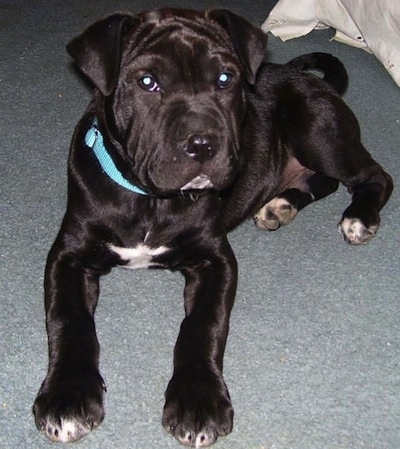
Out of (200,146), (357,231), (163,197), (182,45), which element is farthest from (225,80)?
(357,231)

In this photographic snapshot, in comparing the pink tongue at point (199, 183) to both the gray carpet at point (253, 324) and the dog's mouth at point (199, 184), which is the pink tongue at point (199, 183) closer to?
the dog's mouth at point (199, 184)

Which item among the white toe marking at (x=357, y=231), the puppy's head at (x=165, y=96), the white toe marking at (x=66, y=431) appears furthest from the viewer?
the white toe marking at (x=357, y=231)

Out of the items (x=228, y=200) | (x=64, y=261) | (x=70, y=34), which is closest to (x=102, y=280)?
(x=64, y=261)

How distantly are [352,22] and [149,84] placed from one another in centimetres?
224

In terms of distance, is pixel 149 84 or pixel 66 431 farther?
pixel 149 84

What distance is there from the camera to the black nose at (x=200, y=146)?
212cm

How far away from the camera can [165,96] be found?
2.19 meters

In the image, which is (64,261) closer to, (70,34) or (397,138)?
(397,138)

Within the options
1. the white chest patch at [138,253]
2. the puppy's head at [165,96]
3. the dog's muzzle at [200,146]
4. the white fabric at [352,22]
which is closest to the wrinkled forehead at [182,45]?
the puppy's head at [165,96]

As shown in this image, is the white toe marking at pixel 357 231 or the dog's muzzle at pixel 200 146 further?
the white toe marking at pixel 357 231

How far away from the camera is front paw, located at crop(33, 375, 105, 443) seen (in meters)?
2.05

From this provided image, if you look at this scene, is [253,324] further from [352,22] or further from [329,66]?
[352,22]

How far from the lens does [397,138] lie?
137 inches

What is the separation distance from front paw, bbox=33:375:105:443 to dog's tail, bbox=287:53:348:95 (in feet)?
5.70
